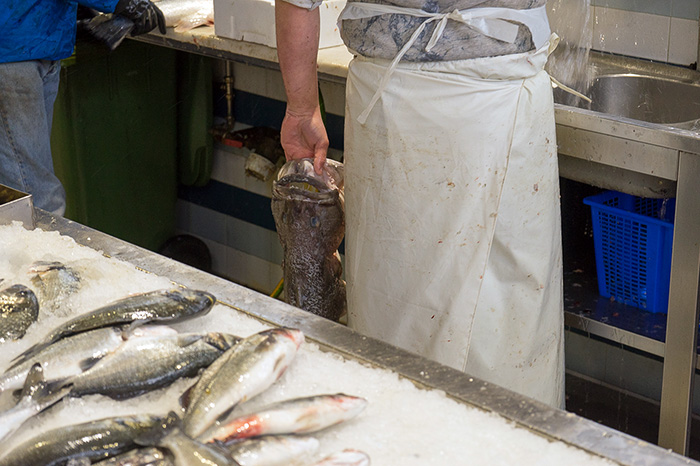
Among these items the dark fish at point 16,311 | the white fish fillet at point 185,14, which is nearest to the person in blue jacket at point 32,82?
the white fish fillet at point 185,14

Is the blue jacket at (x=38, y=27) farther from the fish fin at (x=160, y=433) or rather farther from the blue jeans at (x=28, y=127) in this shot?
the fish fin at (x=160, y=433)

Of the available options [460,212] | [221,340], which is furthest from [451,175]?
[221,340]

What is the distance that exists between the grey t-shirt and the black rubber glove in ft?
5.42

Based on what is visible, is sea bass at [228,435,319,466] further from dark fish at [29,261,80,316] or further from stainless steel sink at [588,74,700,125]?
stainless steel sink at [588,74,700,125]

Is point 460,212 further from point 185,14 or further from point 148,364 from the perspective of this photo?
point 185,14

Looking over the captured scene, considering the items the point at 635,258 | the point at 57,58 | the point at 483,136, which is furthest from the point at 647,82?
the point at 57,58

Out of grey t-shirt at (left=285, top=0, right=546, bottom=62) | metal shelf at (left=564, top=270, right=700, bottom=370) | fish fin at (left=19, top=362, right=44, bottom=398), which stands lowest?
metal shelf at (left=564, top=270, right=700, bottom=370)

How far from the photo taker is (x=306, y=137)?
2520mm

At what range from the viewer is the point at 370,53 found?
7.30 ft

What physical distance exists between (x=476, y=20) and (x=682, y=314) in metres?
1.12

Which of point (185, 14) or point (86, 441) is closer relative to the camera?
point (86, 441)

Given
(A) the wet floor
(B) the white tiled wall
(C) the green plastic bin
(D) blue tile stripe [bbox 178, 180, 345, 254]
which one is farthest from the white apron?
(C) the green plastic bin

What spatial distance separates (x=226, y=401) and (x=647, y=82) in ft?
8.00

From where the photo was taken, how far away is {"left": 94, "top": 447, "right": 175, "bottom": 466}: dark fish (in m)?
1.14
